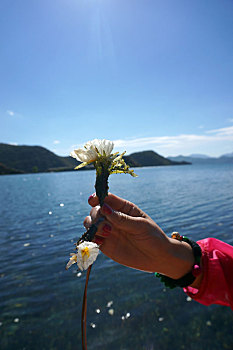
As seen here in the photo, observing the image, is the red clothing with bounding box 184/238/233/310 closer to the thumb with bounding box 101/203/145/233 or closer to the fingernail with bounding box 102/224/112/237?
the thumb with bounding box 101/203/145/233

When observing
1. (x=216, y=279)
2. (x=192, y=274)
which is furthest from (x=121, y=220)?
(x=216, y=279)

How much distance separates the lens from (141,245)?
3.30 m

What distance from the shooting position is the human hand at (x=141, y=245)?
316 centimetres

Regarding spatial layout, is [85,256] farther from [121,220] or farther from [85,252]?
[121,220]

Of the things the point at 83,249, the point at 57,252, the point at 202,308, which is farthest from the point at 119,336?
the point at 57,252

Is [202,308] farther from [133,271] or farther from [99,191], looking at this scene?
[99,191]

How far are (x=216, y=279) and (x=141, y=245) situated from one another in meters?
1.22

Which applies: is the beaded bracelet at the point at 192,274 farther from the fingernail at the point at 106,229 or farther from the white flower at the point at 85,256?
the white flower at the point at 85,256

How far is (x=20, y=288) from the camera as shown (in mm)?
10453

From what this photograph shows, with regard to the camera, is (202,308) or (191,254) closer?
(191,254)

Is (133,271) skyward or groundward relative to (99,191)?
groundward

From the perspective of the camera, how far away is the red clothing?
3.15 meters

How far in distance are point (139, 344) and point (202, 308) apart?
305cm

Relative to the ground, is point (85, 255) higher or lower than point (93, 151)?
lower
